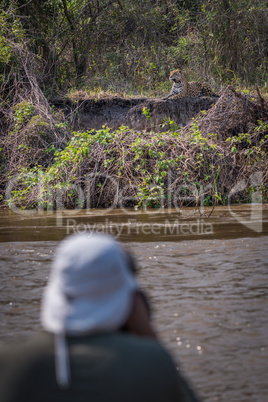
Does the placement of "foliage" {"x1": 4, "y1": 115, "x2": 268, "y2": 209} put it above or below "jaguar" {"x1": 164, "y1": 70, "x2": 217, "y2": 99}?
below

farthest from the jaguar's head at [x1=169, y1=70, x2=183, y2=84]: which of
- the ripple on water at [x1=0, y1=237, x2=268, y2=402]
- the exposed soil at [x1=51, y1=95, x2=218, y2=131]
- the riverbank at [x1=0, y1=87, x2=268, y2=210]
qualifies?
the ripple on water at [x1=0, y1=237, x2=268, y2=402]

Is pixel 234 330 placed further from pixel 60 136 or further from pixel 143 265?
pixel 60 136

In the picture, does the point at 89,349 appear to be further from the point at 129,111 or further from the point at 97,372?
the point at 129,111

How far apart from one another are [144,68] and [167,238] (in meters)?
10.7

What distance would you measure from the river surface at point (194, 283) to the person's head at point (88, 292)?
61.6 inches

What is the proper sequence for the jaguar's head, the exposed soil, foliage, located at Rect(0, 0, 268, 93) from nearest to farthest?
1. the exposed soil
2. the jaguar's head
3. foliage, located at Rect(0, 0, 268, 93)

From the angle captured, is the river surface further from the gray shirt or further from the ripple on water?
the gray shirt

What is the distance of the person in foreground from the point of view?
145 cm

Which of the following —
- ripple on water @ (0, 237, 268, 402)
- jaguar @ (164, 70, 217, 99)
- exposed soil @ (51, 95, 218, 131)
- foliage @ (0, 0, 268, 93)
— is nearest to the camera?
ripple on water @ (0, 237, 268, 402)

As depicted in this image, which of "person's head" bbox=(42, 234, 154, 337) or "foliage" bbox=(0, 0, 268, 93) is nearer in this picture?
"person's head" bbox=(42, 234, 154, 337)

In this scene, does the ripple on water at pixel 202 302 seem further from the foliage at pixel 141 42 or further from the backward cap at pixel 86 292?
the foliage at pixel 141 42

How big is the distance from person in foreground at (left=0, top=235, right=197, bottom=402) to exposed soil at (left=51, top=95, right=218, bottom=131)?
11731 mm

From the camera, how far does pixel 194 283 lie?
4996mm

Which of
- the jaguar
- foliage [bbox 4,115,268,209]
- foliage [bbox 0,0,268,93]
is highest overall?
foliage [bbox 0,0,268,93]
